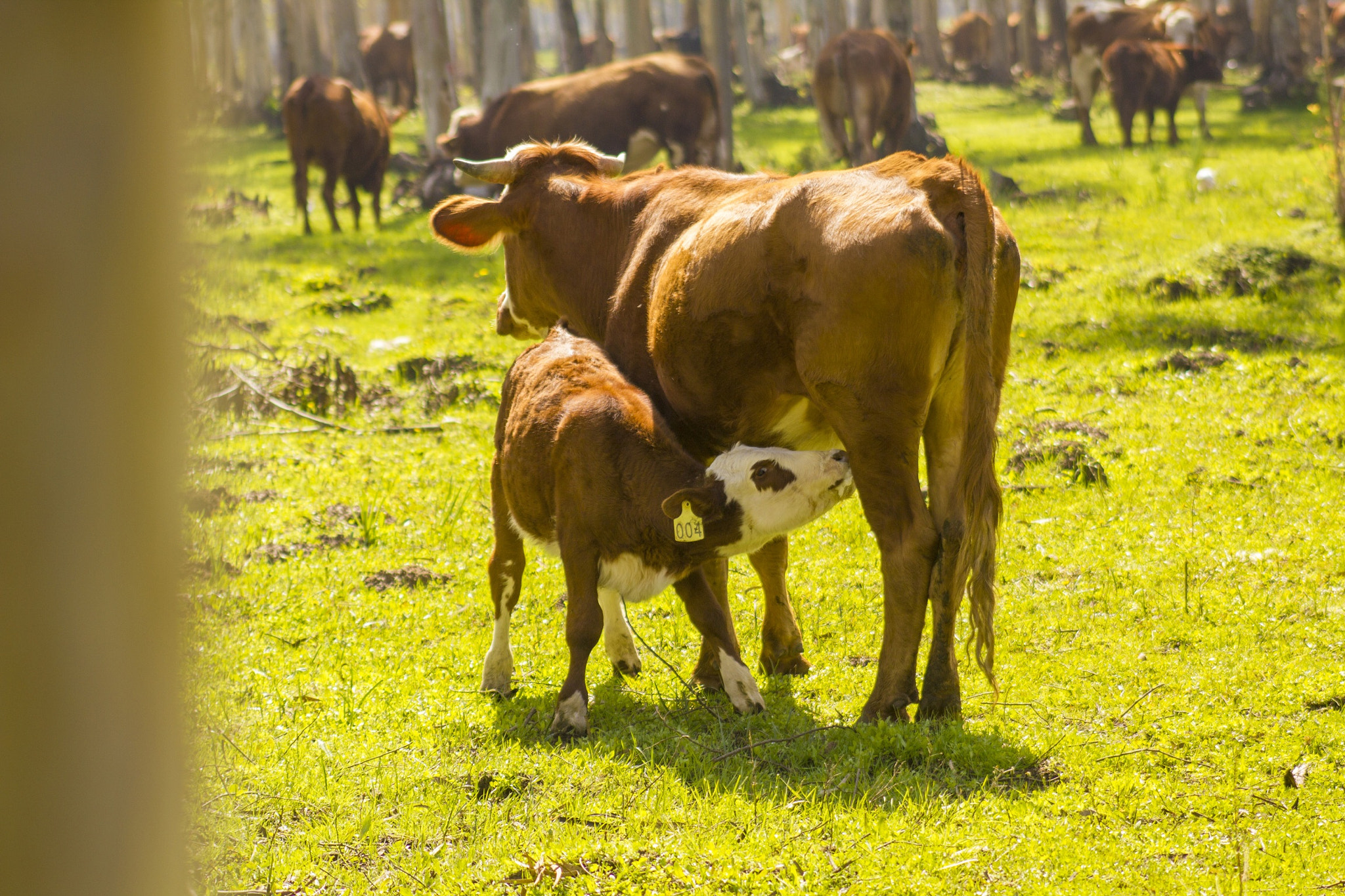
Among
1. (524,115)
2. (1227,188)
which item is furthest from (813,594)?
(524,115)

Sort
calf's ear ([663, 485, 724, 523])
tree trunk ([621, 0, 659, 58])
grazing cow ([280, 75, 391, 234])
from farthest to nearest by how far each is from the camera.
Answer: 1. tree trunk ([621, 0, 659, 58])
2. grazing cow ([280, 75, 391, 234])
3. calf's ear ([663, 485, 724, 523])

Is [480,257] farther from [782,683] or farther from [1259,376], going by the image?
[782,683]

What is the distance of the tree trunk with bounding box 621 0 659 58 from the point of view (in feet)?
76.7

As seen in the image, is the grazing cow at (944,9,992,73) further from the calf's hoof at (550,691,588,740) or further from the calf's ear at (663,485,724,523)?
the calf's hoof at (550,691,588,740)

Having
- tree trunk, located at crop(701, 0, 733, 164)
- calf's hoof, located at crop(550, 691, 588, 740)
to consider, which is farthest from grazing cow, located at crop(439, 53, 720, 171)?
calf's hoof, located at crop(550, 691, 588, 740)

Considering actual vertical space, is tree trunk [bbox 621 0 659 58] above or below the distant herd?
above

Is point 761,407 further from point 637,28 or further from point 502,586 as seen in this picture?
point 637,28

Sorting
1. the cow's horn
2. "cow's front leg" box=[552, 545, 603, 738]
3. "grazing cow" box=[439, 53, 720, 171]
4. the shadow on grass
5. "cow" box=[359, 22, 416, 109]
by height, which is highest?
"cow" box=[359, 22, 416, 109]

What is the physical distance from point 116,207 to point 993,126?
27106mm

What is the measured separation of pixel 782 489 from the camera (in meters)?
4.40

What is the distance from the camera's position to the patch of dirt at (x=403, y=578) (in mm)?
6461

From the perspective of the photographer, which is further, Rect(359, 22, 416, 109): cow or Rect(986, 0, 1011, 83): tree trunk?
Rect(359, 22, 416, 109): cow

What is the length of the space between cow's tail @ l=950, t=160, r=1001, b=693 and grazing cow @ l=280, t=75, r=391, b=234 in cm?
1521

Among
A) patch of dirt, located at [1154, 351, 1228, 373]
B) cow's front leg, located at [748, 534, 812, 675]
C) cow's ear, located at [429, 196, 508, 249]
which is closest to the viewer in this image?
cow's front leg, located at [748, 534, 812, 675]
